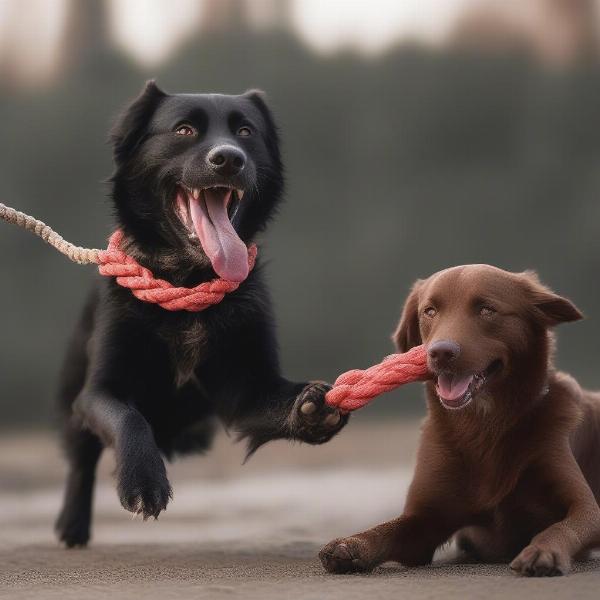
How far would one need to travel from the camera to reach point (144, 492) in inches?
118

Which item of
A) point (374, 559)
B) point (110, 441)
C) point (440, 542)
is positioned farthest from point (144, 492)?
point (440, 542)

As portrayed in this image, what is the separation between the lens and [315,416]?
321 cm

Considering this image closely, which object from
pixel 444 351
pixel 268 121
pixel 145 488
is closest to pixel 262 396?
pixel 145 488

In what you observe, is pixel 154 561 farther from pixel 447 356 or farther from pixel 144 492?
pixel 447 356

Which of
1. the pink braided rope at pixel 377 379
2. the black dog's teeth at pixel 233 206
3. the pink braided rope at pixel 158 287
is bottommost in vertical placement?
the pink braided rope at pixel 377 379

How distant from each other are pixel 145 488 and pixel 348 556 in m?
0.59

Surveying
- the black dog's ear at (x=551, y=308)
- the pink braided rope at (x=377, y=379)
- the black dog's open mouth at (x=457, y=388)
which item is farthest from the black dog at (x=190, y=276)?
the black dog's ear at (x=551, y=308)

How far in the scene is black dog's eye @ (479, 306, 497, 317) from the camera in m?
2.98

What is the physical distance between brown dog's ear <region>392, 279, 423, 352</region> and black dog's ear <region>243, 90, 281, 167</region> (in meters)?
0.99

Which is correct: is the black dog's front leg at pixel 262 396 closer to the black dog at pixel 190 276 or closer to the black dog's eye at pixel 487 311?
the black dog at pixel 190 276

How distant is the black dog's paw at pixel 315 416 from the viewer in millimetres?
3199

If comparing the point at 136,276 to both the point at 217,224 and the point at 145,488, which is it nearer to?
the point at 217,224

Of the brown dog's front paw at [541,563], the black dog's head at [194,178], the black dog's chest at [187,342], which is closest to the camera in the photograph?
the brown dog's front paw at [541,563]

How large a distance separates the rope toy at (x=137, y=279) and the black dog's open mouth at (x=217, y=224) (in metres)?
0.10
